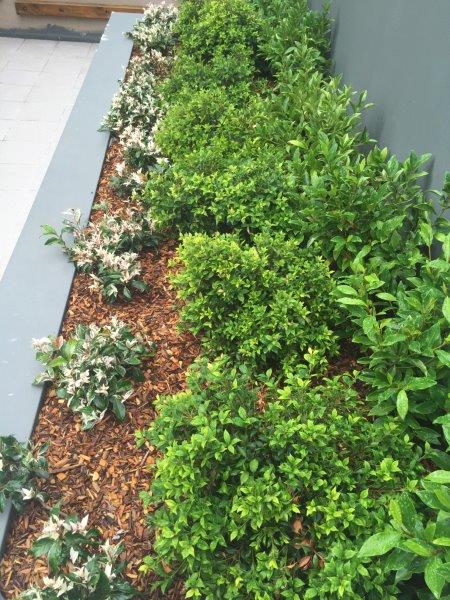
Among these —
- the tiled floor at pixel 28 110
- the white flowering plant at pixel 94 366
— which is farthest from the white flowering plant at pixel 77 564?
the tiled floor at pixel 28 110

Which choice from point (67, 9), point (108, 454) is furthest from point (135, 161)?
point (67, 9)

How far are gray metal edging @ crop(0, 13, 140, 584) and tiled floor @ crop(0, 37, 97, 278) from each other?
93 centimetres

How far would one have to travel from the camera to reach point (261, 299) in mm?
2787

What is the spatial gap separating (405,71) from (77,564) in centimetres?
302

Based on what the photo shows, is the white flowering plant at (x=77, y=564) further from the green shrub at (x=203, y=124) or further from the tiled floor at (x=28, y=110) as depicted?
the tiled floor at (x=28, y=110)

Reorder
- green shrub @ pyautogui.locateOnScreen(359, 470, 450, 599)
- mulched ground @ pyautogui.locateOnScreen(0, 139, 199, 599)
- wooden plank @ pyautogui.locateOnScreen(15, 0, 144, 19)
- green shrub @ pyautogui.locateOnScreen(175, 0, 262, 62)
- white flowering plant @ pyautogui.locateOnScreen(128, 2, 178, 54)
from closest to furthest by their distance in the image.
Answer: green shrub @ pyautogui.locateOnScreen(359, 470, 450, 599), mulched ground @ pyautogui.locateOnScreen(0, 139, 199, 599), green shrub @ pyautogui.locateOnScreen(175, 0, 262, 62), white flowering plant @ pyautogui.locateOnScreen(128, 2, 178, 54), wooden plank @ pyautogui.locateOnScreen(15, 0, 144, 19)

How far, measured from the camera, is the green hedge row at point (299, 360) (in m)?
1.97

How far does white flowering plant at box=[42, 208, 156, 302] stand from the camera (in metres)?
3.34

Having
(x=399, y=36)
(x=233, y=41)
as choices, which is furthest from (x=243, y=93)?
(x=399, y=36)

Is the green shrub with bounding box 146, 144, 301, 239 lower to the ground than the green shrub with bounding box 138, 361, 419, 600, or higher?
higher

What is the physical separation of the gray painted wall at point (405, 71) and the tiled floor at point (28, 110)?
325 centimetres

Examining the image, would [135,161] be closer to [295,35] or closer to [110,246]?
[110,246]

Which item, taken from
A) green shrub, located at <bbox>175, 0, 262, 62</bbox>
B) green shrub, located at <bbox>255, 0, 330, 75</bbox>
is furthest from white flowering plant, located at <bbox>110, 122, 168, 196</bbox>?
green shrub, located at <bbox>255, 0, 330, 75</bbox>

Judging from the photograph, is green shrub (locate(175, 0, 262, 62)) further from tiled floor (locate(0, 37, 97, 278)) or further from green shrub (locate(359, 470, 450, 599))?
green shrub (locate(359, 470, 450, 599))
